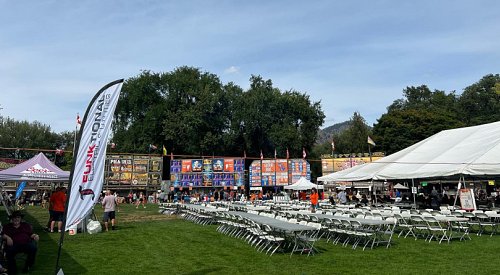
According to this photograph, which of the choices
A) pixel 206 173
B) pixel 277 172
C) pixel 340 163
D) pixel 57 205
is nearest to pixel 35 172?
pixel 57 205

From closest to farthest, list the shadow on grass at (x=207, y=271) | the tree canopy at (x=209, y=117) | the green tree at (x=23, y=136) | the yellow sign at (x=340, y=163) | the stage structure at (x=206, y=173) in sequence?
the shadow on grass at (x=207, y=271) < the stage structure at (x=206, y=173) < the yellow sign at (x=340, y=163) < the tree canopy at (x=209, y=117) < the green tree at (x=23, y=136)

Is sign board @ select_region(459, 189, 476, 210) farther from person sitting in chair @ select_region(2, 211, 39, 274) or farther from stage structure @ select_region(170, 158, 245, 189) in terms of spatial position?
stage structure @ select_region(170, 158, 245, 189)

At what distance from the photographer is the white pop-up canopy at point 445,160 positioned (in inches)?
570

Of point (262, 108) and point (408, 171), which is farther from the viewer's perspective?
point (262, 108)

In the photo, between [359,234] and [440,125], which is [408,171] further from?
[440,125]

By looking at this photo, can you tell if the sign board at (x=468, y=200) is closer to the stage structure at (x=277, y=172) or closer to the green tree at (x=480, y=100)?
the stage structure at (x=277, y=172)

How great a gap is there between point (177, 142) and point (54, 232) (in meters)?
35.3

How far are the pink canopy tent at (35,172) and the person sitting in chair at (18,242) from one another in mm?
6509

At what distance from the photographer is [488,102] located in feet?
199

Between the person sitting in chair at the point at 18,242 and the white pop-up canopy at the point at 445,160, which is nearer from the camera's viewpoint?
the person sitting in chair at the point at 18,242

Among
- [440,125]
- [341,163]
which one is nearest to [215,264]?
[341,163]

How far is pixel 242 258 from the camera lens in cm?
873

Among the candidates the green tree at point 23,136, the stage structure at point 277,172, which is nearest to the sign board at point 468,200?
the stage structure at point 277,172

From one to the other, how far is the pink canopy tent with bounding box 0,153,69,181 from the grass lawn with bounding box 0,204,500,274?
3.29m
